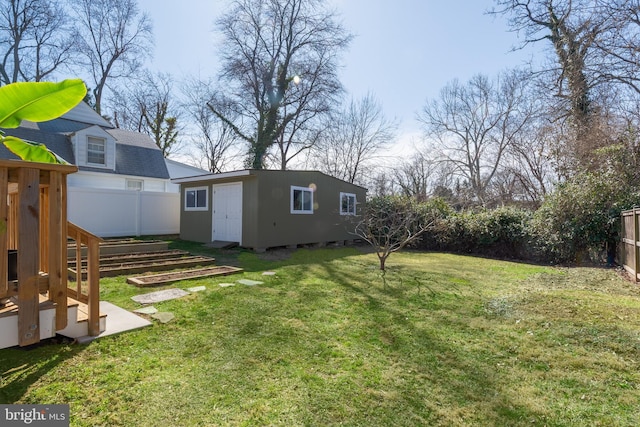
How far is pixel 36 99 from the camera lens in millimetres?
2764

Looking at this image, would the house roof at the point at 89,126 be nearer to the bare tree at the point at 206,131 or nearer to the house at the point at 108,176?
the house at the point at 108,176

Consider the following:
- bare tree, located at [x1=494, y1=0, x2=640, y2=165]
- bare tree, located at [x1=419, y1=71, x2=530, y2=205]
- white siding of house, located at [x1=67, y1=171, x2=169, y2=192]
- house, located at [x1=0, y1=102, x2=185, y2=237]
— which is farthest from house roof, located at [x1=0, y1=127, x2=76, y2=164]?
bare tree, located at [x1=419, y1=71, x2=530, y2=205]

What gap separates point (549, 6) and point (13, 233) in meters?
15.9

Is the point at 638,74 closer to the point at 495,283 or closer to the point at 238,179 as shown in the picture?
the point at 495,283

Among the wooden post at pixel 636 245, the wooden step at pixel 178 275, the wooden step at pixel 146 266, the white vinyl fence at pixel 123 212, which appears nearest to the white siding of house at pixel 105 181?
the white vinyl fence at pixel 123 212

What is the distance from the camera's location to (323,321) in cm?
390

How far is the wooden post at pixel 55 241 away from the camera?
2.61 metres

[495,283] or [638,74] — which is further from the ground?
[638,74]

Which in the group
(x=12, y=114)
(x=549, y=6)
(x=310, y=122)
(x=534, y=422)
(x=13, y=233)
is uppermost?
(x=549, y=6)

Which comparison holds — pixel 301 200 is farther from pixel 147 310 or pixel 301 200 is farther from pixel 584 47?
pixel 584 47

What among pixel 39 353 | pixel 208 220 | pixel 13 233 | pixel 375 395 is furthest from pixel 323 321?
pixel 208 220

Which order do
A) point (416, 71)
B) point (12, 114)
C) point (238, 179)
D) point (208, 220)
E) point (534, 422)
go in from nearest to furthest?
point (534, 422) < point (12, 114) < point (238, 179) < point (208, 220) < point (416, 71)

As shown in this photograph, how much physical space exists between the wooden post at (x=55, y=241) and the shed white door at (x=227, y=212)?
778cm

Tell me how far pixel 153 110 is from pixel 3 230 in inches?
934
